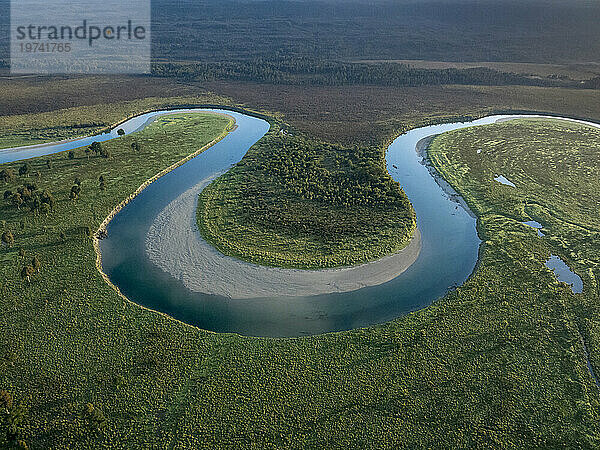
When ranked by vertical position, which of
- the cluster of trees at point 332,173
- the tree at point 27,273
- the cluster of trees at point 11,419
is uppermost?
the cluster of trees at point 332,173

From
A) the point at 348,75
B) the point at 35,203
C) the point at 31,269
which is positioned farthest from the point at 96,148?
the point at 348,75

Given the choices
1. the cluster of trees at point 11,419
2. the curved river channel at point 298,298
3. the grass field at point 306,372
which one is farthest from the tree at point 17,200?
the cluster of trees at point 11,419

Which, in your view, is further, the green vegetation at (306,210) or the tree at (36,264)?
the green vegetation at (306,210)

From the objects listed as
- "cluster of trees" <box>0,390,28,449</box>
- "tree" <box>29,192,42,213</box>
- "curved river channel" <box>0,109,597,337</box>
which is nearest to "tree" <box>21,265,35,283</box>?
"curved river channel" <box>0,109,597,337</box>

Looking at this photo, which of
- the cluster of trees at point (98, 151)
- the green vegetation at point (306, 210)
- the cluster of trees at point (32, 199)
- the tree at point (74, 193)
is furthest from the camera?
the cluster of trees at point (98, 151)

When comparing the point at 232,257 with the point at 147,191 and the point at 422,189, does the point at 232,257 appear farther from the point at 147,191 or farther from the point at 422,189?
the point at 422,189

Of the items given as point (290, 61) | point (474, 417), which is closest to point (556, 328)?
point (474, 417)

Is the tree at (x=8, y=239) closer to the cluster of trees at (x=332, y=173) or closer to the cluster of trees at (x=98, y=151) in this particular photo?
the cluster of trees at (x=98, y=151)
